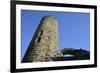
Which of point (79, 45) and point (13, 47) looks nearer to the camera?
point (13, 47)

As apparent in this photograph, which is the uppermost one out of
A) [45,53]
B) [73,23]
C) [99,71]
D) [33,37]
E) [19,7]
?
[19,7]

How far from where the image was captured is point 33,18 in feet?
5.68

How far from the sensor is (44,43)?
177 cm

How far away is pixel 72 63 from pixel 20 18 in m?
0.59

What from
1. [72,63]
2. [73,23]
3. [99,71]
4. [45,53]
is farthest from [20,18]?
[99,71]

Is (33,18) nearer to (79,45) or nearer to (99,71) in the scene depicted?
(79,45)

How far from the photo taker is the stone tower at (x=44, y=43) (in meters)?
1.73

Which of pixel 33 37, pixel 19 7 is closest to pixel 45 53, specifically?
pixel 33 37

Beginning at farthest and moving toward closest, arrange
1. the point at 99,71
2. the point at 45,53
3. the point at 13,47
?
the point at 99,71 → the point at 45,53 → the point at 13,47

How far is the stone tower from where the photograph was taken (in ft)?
5.68

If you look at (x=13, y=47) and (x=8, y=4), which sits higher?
(x=8, y=4)

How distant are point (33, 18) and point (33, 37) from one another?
0.50 feet

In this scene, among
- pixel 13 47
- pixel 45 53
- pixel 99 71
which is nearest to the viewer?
pixel 13 47

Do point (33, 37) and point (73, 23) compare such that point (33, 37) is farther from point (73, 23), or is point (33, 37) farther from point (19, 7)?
point (73, 23)
